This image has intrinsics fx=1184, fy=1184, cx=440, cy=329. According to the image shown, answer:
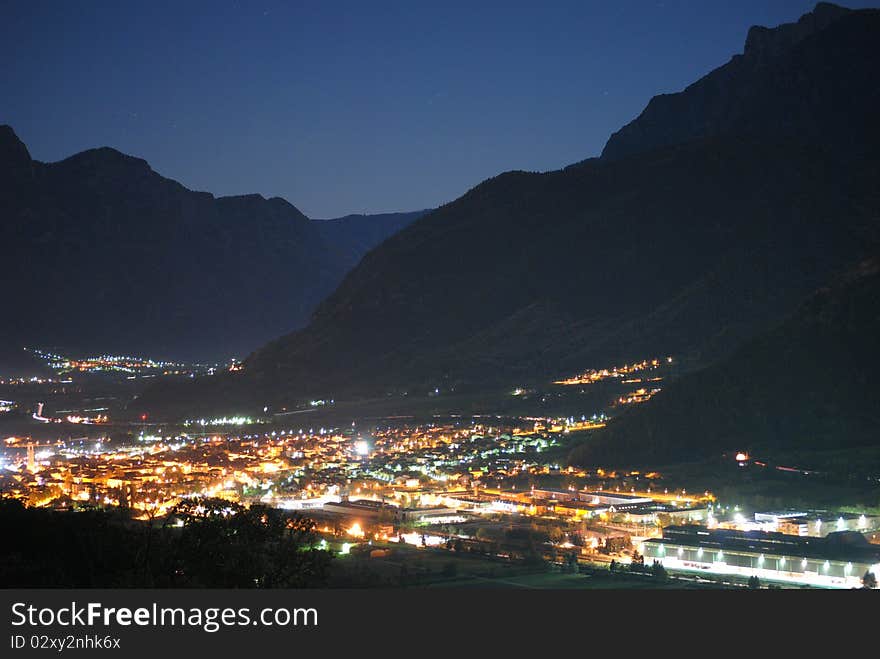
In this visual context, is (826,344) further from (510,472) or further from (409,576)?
(409,576)

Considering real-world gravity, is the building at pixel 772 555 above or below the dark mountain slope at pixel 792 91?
below

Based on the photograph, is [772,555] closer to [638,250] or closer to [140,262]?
[638,250]

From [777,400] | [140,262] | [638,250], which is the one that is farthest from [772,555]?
[140,262]

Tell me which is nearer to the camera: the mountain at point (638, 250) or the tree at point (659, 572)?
the tree at point (659, 572)

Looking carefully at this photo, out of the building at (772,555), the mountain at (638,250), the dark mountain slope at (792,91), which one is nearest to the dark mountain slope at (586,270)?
the mountain at (638,250)

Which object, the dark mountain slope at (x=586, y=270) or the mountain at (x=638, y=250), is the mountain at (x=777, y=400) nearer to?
the mountain at (x=638, y=250)

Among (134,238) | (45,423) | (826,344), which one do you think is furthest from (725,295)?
(134,238)

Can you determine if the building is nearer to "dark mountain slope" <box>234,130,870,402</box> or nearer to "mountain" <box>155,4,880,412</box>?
"mountain" <box>155,4,880,412</box>
